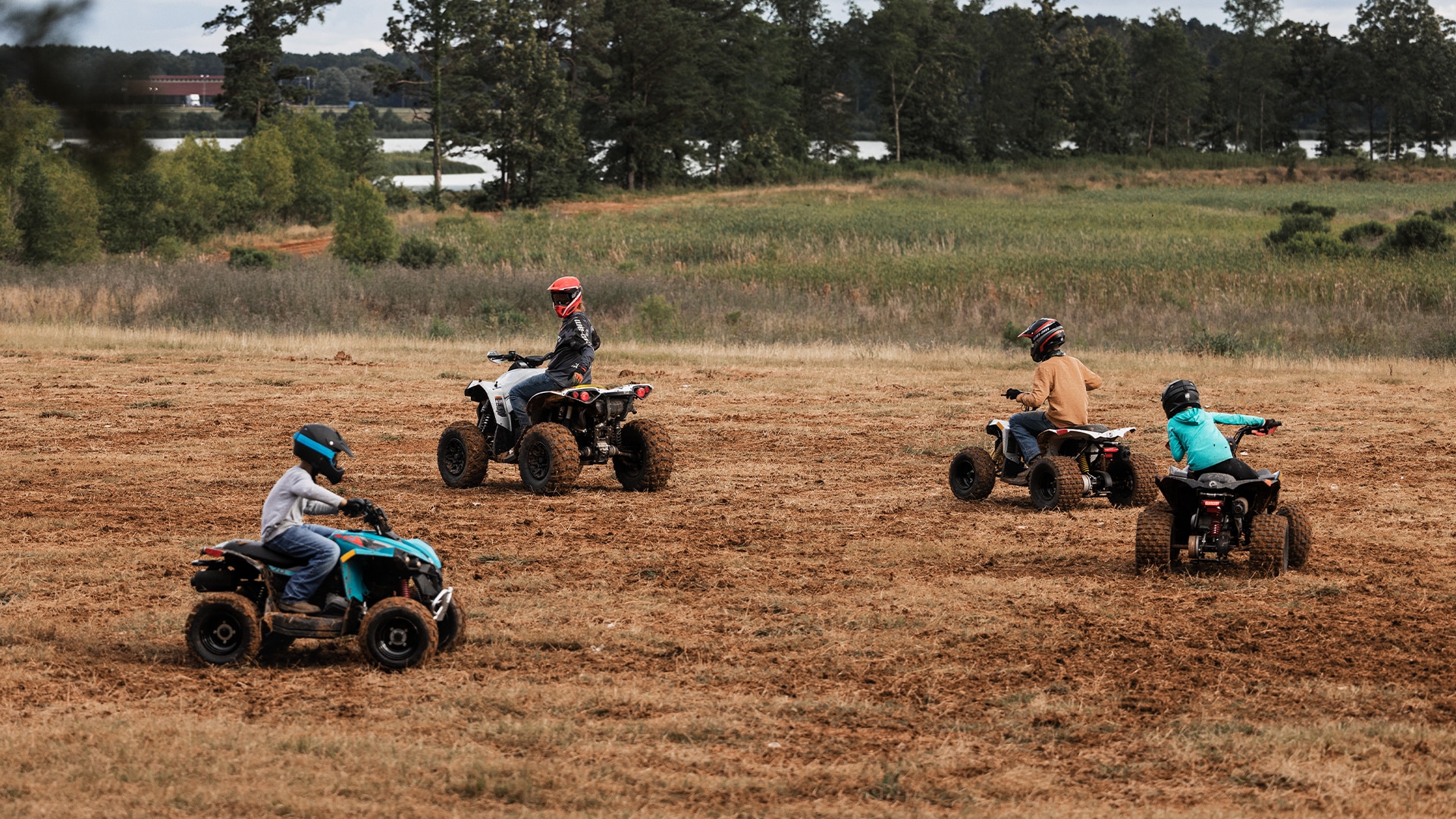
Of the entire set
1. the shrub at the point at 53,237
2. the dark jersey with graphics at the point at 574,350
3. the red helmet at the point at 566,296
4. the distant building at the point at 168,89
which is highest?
the shrub at the point at 53,237

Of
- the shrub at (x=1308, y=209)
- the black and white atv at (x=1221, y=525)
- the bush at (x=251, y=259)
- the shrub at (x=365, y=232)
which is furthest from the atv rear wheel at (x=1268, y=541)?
the shrub at (x=1308, y=209)

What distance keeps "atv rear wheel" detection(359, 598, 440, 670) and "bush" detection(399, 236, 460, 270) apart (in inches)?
1338

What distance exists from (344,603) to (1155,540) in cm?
542

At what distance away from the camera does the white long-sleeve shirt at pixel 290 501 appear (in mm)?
7164

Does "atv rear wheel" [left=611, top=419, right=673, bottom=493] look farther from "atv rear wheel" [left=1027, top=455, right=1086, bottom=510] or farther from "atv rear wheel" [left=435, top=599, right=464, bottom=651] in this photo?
"atv rear wheel" [left=435, top=599, right=464, bottom=651]

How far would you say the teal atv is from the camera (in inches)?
283

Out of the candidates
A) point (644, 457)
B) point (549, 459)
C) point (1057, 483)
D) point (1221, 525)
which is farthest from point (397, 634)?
point (1057, 483)

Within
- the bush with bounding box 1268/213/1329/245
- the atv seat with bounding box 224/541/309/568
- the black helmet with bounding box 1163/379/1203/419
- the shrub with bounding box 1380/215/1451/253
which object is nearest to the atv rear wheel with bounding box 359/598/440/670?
the atv seat with bounding box 224/541/309/568

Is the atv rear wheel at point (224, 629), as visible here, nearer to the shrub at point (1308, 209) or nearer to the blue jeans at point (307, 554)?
the blue jeans at point (307, 554)

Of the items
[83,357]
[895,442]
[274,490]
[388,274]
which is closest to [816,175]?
[388,274]

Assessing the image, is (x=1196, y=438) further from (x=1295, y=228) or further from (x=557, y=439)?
(x=1295, y=228)

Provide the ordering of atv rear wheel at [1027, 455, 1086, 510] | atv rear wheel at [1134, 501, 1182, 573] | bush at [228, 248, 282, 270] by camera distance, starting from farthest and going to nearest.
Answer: bush at [228, 248, 282, 270] → atv rear wheel at [1027, 455, 1086, 510] → atv rear wheel at [1134, 501, 1182, 573]

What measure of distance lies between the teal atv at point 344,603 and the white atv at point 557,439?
211 inches

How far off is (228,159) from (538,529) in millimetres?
48401
